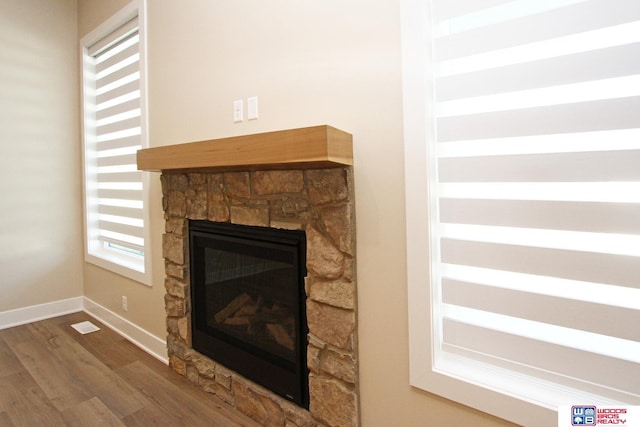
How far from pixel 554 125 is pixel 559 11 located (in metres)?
0.34

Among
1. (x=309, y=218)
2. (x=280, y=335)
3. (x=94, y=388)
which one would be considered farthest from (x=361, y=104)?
(x=94, y=388)

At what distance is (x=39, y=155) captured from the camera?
127 inches

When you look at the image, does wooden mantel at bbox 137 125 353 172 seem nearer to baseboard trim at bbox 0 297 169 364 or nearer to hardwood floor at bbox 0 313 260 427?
hardwood floor at bbox 0 313 260 427

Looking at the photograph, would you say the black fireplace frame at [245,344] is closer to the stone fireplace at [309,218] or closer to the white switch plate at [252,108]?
the stone fireplace at [309,218]

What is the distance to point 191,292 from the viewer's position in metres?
2.22

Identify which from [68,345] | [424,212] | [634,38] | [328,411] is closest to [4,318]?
[68,345]

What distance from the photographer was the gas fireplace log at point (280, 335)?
67.2 inches

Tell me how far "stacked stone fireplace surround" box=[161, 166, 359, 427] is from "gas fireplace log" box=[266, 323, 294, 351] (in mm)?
181

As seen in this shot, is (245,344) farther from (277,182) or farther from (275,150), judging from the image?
(275,150)

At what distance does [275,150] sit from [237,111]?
28.5 inches

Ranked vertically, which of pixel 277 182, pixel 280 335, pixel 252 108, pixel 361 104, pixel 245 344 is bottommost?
pixel 245 344

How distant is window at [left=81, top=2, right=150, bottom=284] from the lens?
2672 mm

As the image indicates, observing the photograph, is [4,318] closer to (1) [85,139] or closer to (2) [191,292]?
(1) [85,139]

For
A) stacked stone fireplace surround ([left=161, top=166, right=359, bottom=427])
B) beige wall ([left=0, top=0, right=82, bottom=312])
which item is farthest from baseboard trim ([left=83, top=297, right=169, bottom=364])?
stacked stone fireplace surround ([left=161, top=166, right=359, bottom=427])
